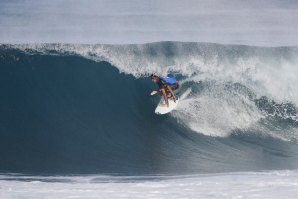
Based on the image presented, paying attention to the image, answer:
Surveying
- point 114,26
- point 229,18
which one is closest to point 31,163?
point 114,26

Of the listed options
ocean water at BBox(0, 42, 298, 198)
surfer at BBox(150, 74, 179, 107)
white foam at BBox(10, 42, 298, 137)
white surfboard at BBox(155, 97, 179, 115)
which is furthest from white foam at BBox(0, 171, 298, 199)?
white foam at BBox(10, 42, 298, 137)

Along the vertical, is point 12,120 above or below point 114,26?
below

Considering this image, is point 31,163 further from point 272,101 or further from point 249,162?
point 272,101

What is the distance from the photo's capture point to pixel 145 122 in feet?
56.3

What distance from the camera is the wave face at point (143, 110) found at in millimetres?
15633

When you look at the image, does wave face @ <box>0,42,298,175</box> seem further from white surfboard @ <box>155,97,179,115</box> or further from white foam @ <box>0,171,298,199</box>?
white foam @ <box>0,171,298,199</box>

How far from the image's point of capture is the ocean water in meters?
14.1

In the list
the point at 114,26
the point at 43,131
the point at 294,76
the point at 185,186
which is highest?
the point at 114,26

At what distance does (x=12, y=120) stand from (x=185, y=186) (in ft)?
15.6

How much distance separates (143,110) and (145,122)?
1.48 feet

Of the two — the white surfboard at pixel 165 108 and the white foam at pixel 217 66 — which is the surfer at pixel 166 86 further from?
the white foam at pixel 217 66

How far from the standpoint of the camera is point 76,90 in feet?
59.9

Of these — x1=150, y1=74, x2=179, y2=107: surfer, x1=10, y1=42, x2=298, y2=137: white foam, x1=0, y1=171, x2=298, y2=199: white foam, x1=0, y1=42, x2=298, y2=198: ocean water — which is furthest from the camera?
x1=10, y1=42, x2=298, y2=137: white foam

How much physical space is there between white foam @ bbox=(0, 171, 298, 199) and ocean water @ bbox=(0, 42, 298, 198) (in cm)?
2
